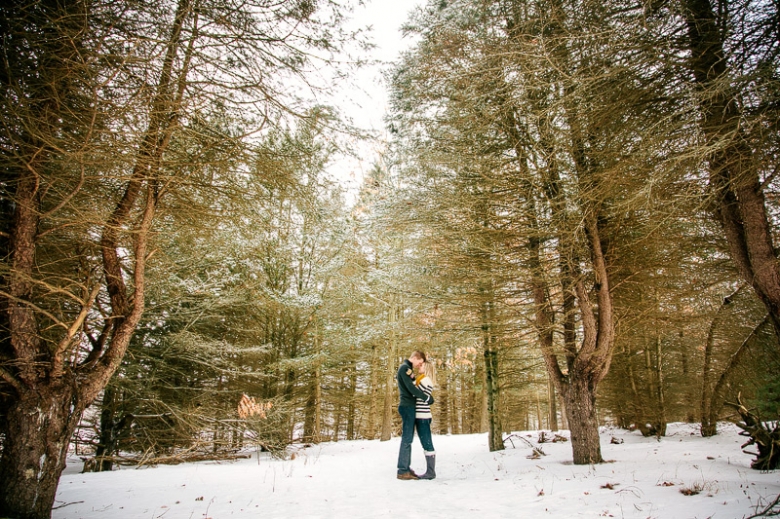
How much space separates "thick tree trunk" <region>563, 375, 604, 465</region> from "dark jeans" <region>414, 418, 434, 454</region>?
8.09 feet

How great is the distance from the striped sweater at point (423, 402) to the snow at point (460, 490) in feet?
2.94

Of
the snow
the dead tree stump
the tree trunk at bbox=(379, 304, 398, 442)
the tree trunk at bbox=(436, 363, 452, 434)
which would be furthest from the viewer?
the tree trunk at bbox=(436, 363, 452, 434)

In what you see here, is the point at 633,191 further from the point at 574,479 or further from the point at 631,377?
the point at 631,377

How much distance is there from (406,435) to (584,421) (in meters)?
2.97

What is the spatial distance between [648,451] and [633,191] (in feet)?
19.0

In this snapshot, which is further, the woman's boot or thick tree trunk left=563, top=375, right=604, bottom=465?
thick tree trunk left=563, top=375, right=604, bottom=465

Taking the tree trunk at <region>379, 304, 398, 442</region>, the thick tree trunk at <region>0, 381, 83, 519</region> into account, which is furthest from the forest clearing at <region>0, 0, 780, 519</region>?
the tree trunk at <region>379, 304, 398, 442</region>

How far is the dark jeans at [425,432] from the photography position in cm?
534

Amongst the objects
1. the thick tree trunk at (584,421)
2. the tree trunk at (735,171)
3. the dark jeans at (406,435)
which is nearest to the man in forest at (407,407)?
the dark jeans at (406,435)

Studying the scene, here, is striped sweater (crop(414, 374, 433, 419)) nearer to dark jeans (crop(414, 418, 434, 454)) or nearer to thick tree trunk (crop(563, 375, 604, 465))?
dark jeans (crop(414, 418, 434, 454))

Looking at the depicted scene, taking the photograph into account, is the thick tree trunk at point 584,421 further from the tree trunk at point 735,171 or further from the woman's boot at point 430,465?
the tree trunk at point 735,171

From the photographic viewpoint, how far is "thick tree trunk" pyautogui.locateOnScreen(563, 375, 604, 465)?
5.95 m

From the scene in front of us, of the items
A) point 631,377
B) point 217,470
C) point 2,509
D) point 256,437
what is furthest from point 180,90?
point 631,377

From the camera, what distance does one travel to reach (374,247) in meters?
12.4
